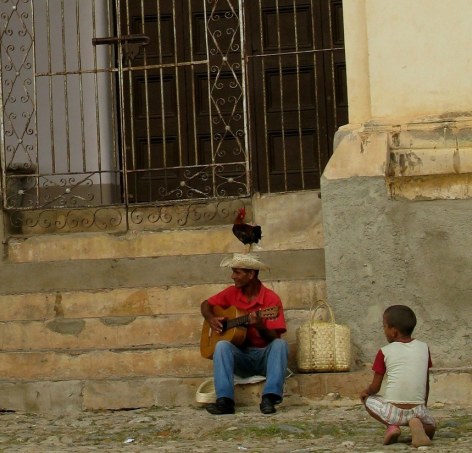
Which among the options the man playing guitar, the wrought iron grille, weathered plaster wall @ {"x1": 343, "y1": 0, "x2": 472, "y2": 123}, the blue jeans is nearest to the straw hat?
the man playing guitar

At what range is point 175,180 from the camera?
11.8 meters

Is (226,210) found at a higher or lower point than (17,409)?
higher

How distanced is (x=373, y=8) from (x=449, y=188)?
1.31 metres

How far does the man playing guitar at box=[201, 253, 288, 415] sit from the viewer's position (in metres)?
7.99

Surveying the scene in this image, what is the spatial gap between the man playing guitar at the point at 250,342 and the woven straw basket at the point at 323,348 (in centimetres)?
21

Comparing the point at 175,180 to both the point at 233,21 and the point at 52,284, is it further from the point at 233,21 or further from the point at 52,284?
the point at 52,284

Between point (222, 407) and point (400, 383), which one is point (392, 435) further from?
point (222, 407)

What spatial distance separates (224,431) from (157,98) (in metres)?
5.19

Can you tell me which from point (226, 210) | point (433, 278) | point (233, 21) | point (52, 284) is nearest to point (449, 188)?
point (433, 278)

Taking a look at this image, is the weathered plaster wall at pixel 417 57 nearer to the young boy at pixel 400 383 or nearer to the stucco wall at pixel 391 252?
the stucco wall at pixel 391 252

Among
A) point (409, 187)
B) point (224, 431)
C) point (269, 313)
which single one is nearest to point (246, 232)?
point (269, 313)

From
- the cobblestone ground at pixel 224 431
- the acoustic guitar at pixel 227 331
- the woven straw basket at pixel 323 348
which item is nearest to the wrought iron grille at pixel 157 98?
the acoustic guitar at pixel 227 331

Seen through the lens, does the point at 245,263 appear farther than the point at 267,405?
Yes

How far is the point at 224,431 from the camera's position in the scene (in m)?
7.40
